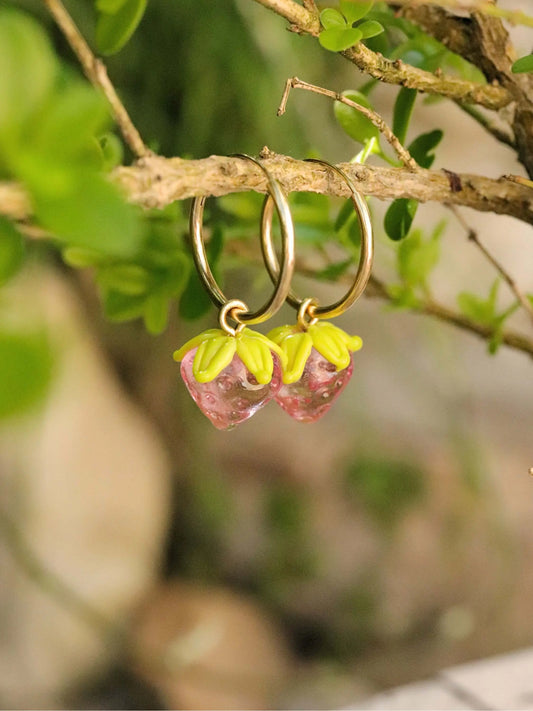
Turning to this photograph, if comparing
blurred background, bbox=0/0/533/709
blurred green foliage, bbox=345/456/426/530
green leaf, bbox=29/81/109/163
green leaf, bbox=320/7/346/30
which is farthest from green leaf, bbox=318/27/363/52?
blurred green foliage, bbox=345/456/426/530

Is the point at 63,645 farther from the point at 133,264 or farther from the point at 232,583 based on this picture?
the point at 133,264

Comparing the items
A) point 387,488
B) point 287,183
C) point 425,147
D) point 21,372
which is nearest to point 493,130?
point 425,147

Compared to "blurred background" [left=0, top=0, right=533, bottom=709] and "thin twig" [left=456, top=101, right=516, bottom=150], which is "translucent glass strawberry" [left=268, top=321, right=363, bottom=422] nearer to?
"thin twig" [left=456, top=101, right=516, bottom=150]

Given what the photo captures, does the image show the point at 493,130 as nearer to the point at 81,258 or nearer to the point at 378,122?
the point at 378,122

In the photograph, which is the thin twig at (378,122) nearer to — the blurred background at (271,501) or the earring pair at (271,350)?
the earring pair at (271,350)

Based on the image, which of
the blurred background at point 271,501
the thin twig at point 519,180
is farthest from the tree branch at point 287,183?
the blurred background at point 271,501

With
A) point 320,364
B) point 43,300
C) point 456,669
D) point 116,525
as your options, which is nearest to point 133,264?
point 320,364
